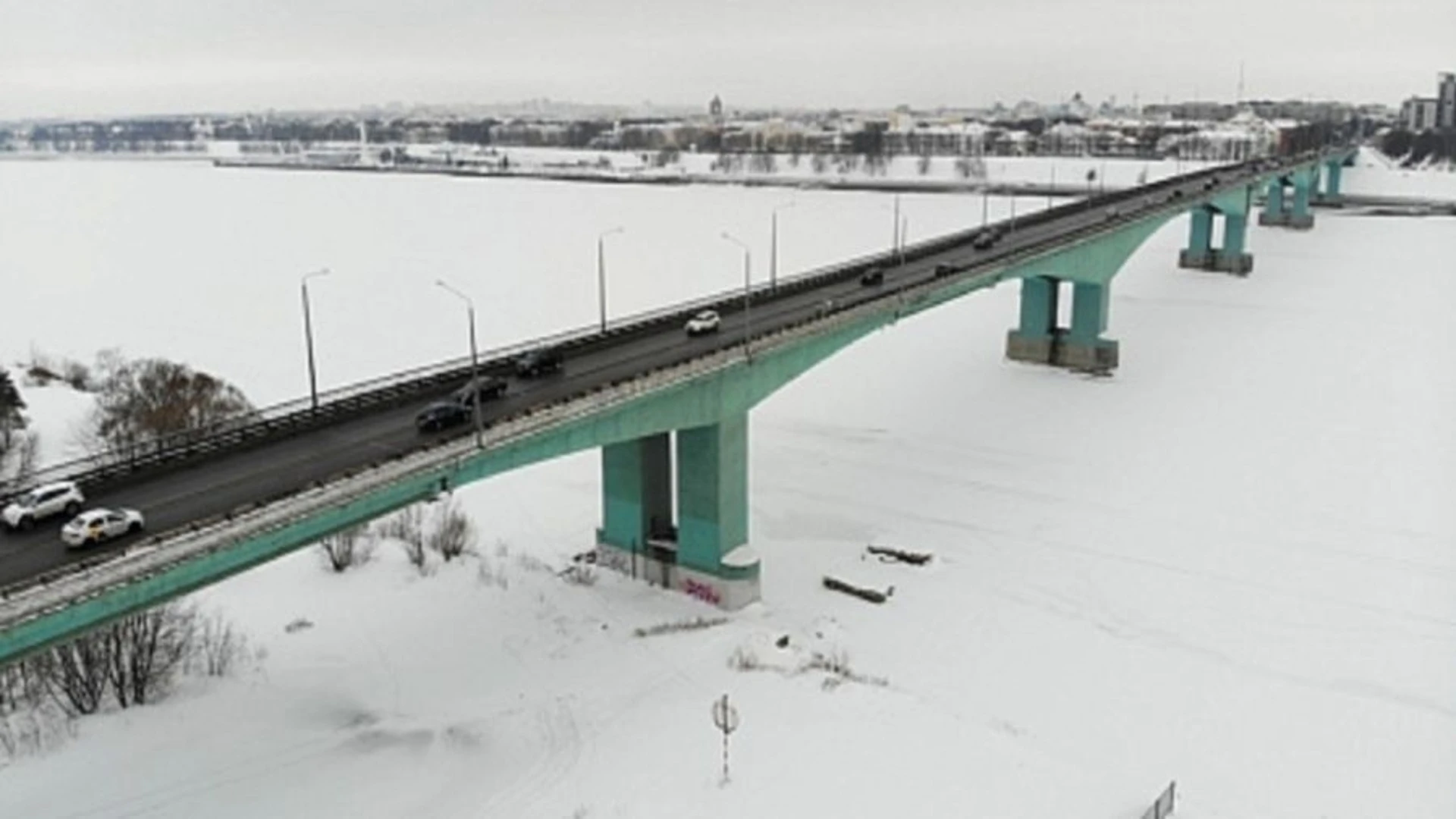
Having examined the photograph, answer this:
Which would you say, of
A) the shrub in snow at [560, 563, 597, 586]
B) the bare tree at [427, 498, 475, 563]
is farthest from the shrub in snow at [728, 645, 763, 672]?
the bare tree at [427, 498, 475, 563]

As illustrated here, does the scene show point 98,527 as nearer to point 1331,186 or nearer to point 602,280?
point 602,280

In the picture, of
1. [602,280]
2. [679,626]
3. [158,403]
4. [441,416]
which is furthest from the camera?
[158,403]

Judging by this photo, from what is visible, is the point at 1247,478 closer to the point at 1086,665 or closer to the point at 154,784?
the point at 1086,665

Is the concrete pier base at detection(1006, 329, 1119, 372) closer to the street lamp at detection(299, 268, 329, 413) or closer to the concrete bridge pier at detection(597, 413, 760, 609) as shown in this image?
the concrete bridge pier at detection(597, 413, 760, 609)

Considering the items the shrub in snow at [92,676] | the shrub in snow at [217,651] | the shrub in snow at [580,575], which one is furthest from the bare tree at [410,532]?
the shrub in snow at [92,676]

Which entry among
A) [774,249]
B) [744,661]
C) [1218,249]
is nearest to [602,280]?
[744,661]

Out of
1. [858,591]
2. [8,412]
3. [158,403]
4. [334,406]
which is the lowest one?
[858,591]

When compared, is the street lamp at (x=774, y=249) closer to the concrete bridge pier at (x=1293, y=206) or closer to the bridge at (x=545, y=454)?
the bridge at (x=545, y=454)
